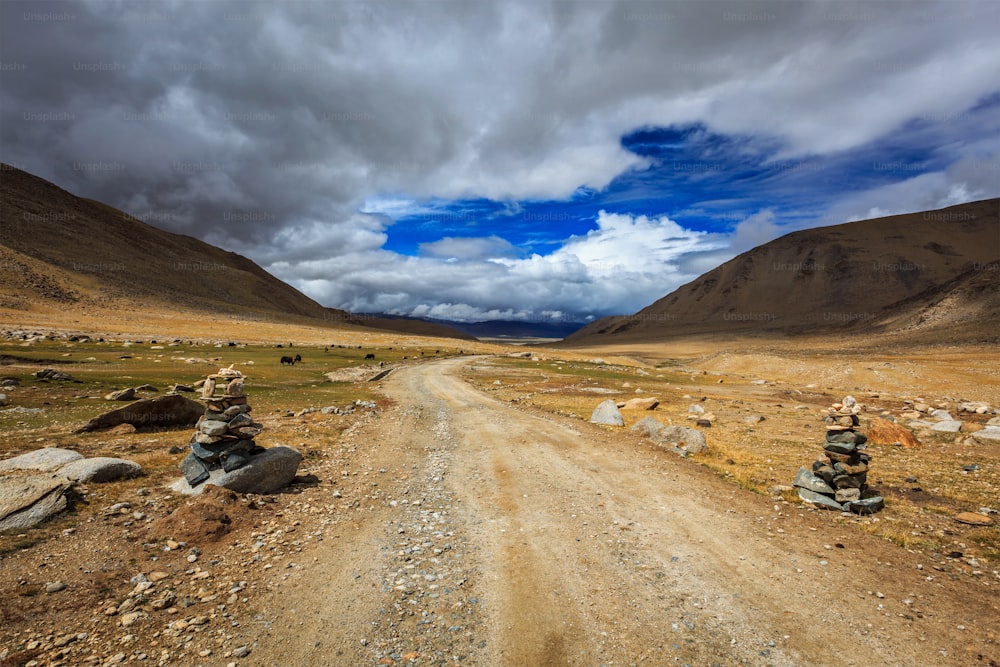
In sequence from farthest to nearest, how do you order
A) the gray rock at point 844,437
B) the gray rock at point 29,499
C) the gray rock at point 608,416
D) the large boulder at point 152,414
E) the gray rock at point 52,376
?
the gray rock at point 52,376
the gray rock at point 608,416
the large boulder at point 152,414
the gray rock at point 844,437
the gray rock at point 29,499

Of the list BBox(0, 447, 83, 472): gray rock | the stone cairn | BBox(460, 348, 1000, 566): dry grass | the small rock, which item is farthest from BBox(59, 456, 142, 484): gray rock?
the small rock

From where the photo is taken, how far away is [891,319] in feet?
396

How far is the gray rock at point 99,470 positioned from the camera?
11.9 metres

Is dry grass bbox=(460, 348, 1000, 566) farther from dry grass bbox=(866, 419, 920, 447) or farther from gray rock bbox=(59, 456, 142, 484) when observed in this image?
gray rock bbox=(59, 456, 142, 484)

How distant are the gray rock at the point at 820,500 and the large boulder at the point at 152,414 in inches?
1049

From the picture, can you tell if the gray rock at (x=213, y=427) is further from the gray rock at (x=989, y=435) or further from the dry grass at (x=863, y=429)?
the gray rock at (x=989, y=435)

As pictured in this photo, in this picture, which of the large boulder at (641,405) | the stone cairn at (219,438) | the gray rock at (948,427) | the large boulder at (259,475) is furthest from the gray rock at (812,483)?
the large boulder at (641,405)

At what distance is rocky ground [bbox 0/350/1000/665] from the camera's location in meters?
6.54

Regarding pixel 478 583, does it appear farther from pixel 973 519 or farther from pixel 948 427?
pixel 948 427

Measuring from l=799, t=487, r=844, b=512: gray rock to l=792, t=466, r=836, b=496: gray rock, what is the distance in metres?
0.13

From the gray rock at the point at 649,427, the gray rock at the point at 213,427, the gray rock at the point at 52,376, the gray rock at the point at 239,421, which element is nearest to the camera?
the gray rock at the point at 213,427

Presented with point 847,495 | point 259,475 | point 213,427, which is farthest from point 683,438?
point 213,427

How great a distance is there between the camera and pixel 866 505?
39.3 ft

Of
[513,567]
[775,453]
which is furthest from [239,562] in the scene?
[775,453]
